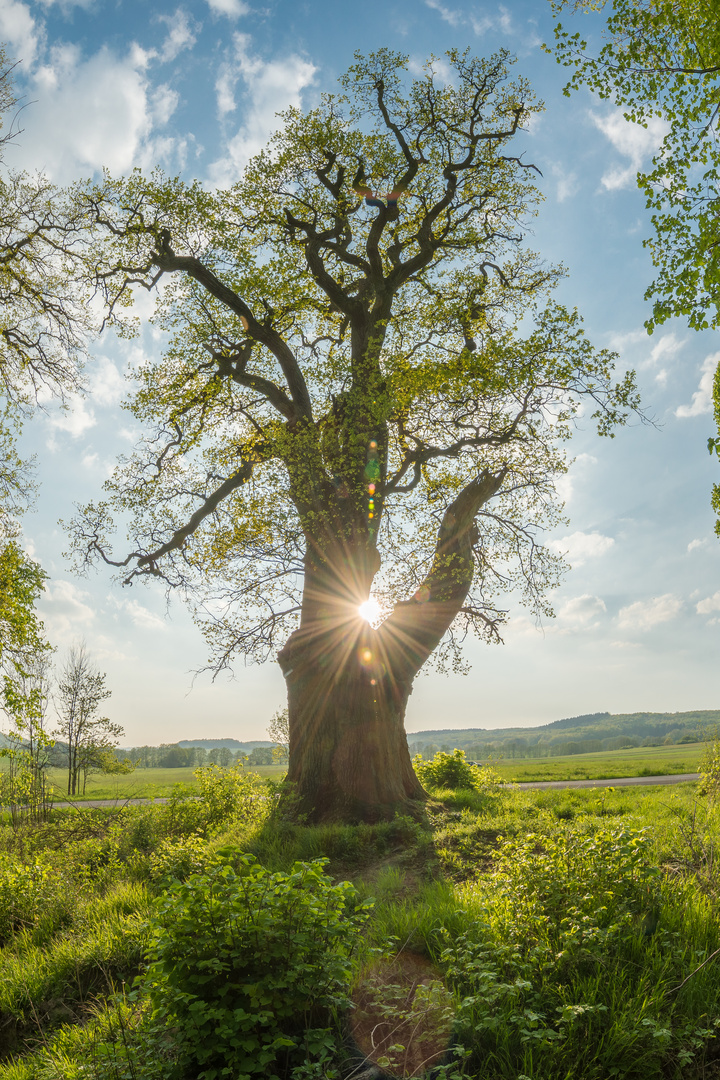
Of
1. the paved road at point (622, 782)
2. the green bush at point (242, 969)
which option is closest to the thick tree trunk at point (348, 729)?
the paved road at point (622, 782)

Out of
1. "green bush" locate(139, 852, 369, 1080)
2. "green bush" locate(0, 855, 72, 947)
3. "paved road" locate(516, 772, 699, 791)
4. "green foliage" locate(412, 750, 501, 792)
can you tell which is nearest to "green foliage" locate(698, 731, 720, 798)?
"green foliage" locate(412, 750, 501, 792)

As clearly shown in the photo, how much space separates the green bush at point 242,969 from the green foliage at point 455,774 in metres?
11.2

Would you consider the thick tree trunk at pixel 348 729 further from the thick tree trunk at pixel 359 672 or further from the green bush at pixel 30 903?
the green bush at pixel 30 903

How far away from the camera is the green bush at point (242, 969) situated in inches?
131

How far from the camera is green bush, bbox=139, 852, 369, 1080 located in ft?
10.9

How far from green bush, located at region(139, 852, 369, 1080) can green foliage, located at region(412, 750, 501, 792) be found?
36.7 ft

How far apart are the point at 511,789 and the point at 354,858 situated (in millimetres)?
6743

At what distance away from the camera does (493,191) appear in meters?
14.2

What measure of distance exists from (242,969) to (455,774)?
11911 millimetres

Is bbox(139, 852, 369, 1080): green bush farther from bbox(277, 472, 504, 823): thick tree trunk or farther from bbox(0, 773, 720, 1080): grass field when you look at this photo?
bbox(277, 472, 504, 823): thick tree trunk

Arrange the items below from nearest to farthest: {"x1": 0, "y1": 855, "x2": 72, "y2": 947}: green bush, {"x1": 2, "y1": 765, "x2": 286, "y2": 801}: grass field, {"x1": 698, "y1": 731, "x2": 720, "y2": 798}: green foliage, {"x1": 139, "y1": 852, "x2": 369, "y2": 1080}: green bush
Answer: {"x1": 139, "y1": 852, "x2": 369, "y2": 1080}: green bush, {"x1": 0, "y1": 855, "x2": 72, "y2": 947}: green bush, {"x1": 698, "y1": 731, "x2": 720, "y2": 798}: green foliage, {"x1": 2, "y1": 765, "x2": 286, "y2": 801}: grass field

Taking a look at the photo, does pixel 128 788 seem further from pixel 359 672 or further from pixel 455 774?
pixel 359 672

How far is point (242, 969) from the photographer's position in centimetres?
369

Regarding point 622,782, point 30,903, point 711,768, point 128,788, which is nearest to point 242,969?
point 30,903
